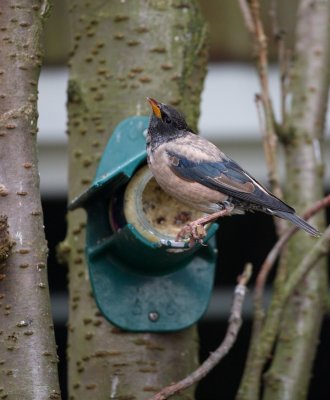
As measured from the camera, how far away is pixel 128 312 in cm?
Answer: 324

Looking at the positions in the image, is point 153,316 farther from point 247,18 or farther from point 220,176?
point 247,18

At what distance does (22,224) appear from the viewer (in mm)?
2256

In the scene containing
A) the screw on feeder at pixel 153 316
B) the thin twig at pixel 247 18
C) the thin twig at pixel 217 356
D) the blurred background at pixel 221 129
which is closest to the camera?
the thin twig at pixel 217 356

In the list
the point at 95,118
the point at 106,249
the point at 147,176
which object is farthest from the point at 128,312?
the point at 95,118

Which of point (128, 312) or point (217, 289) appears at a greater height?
point (128, 312)

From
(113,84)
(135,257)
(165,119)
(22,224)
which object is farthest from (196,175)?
(22,224)

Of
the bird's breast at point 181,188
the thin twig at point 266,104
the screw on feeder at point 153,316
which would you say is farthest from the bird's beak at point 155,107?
the screw on feeder at point 153,316

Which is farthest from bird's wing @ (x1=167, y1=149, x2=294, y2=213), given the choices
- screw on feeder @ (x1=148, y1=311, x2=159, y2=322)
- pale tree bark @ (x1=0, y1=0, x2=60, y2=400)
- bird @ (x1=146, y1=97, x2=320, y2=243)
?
pale tree bark @ (x1=0, y1=0, x2=60, y2=400)

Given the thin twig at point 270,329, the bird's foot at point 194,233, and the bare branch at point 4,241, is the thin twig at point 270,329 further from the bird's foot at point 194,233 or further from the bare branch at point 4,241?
the bare branch at point 4,241

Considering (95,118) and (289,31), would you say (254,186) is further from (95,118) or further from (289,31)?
(289,31)

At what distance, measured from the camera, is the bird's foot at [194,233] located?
115 inches

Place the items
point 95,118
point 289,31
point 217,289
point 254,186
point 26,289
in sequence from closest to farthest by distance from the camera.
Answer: point 26,289 → point 254,186 → point 95,118 → point 289,31 → point 217,289

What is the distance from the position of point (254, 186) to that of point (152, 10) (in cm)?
73

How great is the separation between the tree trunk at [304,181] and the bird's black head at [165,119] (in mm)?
460
